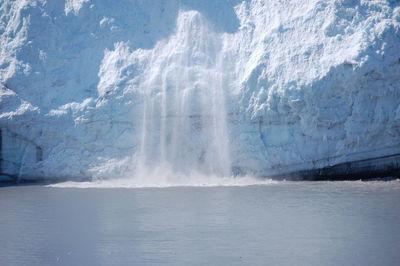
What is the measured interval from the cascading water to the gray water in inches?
72.7

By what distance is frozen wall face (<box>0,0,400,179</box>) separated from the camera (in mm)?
13938

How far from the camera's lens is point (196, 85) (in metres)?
14.9

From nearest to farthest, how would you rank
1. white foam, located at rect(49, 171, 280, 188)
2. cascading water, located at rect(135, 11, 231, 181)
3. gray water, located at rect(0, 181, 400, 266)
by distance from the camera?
1. gray water, located at rect(0, 181, 400, 266)
2. white foam, located at rect(49, 171, 280, 188)
3. cascading water, located at rect(135, 11, 231, 181)

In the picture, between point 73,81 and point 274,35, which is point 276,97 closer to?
point 274,35

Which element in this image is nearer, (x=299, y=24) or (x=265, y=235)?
(x=265, y=235)

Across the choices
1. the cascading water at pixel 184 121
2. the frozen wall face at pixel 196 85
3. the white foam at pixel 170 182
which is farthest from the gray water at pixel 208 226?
the cascading water at pixel 184 121

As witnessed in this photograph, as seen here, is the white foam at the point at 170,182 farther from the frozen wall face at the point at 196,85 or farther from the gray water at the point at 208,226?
the gray water at the point at 208,226

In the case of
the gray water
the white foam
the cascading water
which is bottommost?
the gray water

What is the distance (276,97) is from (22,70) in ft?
22.9

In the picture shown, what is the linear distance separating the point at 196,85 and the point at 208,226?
6564mm

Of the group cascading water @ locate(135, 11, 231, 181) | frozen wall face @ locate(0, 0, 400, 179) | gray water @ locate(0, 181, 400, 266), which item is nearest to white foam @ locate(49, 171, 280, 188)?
cascading water @ locate(135, 11, 231, 181)

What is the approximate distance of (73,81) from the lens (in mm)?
15742

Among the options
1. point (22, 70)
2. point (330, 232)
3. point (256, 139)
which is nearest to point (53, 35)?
A: point (22, 70)

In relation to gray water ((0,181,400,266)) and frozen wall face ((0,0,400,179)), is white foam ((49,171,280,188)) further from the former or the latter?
gray water ((0,181,400,266))
